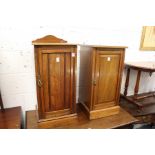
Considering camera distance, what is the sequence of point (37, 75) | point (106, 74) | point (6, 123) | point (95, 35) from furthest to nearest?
1. point (95, 35)
2. point (106, 74)
3. point (6, 123)
4. point (37, 75)

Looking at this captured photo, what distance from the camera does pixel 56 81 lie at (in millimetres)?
1309

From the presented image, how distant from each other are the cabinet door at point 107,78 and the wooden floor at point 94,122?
0.53ft

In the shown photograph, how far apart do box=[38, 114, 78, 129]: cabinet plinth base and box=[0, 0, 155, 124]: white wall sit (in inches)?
18.0

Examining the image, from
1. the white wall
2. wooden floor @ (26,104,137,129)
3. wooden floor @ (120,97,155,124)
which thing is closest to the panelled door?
wooden floor @ (26,104,137,129)

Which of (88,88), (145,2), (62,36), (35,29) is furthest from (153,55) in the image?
(35,29)

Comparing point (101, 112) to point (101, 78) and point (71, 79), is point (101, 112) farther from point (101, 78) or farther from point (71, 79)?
point (71, 79)

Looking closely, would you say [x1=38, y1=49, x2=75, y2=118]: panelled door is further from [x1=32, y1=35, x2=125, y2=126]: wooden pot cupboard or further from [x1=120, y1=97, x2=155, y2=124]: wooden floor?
[x1=120, y1=97, x2=155, y2=124]: wooden floor

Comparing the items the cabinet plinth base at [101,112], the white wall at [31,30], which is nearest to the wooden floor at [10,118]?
the white wall at [31,30]

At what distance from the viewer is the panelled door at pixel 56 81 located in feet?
4.01

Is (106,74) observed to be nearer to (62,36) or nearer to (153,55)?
(62,36)

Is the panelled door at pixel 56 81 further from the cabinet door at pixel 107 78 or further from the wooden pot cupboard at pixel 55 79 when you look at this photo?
the cabinet door at pixel 107 78

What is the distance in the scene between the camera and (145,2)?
76cm

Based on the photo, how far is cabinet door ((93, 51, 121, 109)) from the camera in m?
1.41
